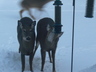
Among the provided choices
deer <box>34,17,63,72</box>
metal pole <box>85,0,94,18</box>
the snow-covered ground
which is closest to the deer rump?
deer <box>34,17,63,72</box>

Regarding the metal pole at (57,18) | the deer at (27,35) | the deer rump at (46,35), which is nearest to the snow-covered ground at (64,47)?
the deer at (27,35)

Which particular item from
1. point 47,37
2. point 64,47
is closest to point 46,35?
point 47,37

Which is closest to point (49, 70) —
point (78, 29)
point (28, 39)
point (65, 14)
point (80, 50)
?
point (28, 39)

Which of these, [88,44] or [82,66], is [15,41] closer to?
[88,44]

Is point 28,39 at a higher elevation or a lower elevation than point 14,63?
higher

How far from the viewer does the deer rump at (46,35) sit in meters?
4.46

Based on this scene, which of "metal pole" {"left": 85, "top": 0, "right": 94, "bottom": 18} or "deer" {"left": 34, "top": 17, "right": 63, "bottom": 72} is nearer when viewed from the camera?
"metal pole" {"left": 85, "top": 0, "right": 94, "bottom": 18}

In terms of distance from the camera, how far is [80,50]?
5996mm

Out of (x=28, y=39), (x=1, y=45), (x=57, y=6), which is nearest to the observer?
(x=57, y=6)

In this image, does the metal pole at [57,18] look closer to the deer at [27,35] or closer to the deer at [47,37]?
the deer at [47,37]

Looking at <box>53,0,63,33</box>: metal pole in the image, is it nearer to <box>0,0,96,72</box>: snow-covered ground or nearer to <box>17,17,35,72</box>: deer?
<box>17,17,35,72</box>: deer

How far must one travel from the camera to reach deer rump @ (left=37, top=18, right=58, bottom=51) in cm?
446

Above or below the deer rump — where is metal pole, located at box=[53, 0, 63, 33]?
above

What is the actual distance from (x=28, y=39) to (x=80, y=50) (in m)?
1.89
